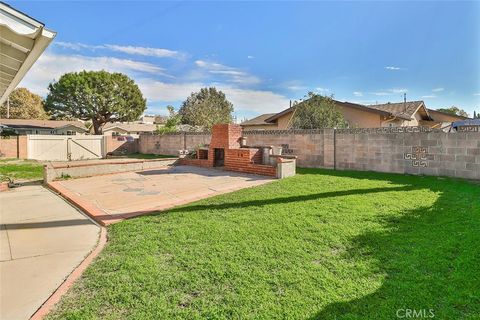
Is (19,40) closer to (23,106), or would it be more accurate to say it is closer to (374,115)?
(374,115)

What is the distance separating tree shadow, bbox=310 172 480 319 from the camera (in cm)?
253

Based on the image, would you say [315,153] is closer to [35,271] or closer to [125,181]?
[125,181]

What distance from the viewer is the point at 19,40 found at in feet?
10.8

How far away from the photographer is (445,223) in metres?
4.70

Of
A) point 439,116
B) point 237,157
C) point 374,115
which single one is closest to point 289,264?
point 237,157

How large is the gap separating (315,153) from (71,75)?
33.7m

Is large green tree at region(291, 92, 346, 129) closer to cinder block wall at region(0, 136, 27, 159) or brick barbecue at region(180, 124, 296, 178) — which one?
brick barbecue at region(180, 124, 296, 178)

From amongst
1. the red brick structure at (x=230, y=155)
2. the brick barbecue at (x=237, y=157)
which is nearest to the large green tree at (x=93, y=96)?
the red brick structure at (x=230, y=155)

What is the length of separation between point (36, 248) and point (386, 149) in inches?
423

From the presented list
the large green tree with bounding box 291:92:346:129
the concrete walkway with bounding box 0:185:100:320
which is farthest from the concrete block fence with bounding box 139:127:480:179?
the concrete walkway with bounding box 0:185:100:320

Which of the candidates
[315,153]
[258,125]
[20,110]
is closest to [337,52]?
[315,153]

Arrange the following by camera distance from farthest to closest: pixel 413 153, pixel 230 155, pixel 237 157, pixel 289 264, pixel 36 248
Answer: pixel 230 155 < pixel 237 157 < pixel 413 153 < pixel 36 248 < pixel 289 264

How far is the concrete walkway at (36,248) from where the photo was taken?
9.59ft


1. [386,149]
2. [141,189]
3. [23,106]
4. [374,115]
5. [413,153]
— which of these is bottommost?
[141,189]
